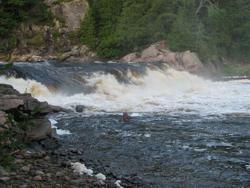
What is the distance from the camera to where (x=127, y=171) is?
11797 mm

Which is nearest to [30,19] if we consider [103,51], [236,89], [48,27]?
[48,27]

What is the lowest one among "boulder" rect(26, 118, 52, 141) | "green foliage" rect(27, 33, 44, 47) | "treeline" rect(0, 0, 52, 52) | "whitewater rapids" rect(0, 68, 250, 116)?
"whitewater rapids" rect(0, 68, 250, 116)

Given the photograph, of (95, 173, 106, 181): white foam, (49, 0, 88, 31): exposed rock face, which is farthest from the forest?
(95, 173, 106, 181): white foam

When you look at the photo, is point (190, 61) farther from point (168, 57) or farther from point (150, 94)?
point (150, 94)

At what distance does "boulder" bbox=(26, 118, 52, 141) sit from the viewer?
13156mm

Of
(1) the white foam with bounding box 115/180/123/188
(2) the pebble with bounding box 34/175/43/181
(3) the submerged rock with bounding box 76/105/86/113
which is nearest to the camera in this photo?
(2) the pebble with bounding box 34/175/43/181

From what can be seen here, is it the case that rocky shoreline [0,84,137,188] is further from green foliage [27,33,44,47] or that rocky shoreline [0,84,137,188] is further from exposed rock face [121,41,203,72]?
green foliage [27,33,44,47]

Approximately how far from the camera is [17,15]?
44.6 metres

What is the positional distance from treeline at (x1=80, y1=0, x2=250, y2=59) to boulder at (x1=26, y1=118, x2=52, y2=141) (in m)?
26.9

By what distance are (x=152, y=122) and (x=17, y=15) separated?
98.0 feet

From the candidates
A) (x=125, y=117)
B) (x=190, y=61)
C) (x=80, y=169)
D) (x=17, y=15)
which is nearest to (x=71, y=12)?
(x=17, y=15)

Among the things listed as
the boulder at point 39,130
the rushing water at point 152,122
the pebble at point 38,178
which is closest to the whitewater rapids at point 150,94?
the rushing water at point 152,122

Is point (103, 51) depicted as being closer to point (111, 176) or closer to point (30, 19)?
point (30, 19)

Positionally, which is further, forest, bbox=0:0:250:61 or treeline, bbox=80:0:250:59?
forest, bbox=0:0:250:61
